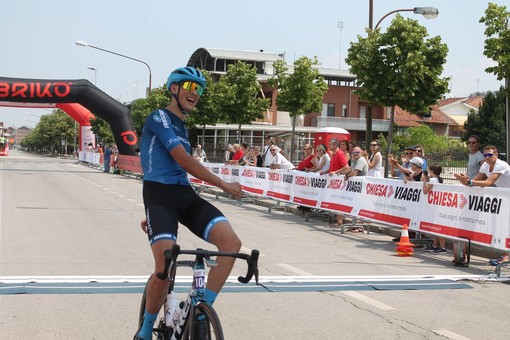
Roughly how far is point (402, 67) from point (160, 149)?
56.5 ft

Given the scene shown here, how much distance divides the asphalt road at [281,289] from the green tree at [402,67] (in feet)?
24.6

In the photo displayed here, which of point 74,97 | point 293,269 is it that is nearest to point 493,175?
point 293,269

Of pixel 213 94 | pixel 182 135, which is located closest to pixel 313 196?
pixel 182 135

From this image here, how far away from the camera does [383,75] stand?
2116cm

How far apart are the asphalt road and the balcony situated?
52438 mm

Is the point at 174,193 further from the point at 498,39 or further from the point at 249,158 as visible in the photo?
the point at 249,158

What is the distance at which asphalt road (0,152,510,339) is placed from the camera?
19.2ft

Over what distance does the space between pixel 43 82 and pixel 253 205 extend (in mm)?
20683

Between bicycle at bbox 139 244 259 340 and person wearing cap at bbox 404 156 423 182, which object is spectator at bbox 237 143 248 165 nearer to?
person wearing cap at bbox 404 156 423 182

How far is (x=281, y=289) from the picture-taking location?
7602 millimetres

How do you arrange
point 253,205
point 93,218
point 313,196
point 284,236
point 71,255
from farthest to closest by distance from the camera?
point 253,205
point 313,196
point 93,218
point 284,236
point 71,255

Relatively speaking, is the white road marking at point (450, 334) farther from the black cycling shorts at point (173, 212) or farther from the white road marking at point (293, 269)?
the white road marking at point (293, 269)

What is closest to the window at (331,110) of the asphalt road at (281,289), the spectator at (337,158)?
the spectator at (337,158)

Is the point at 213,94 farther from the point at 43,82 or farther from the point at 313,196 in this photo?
the point at 313,196
